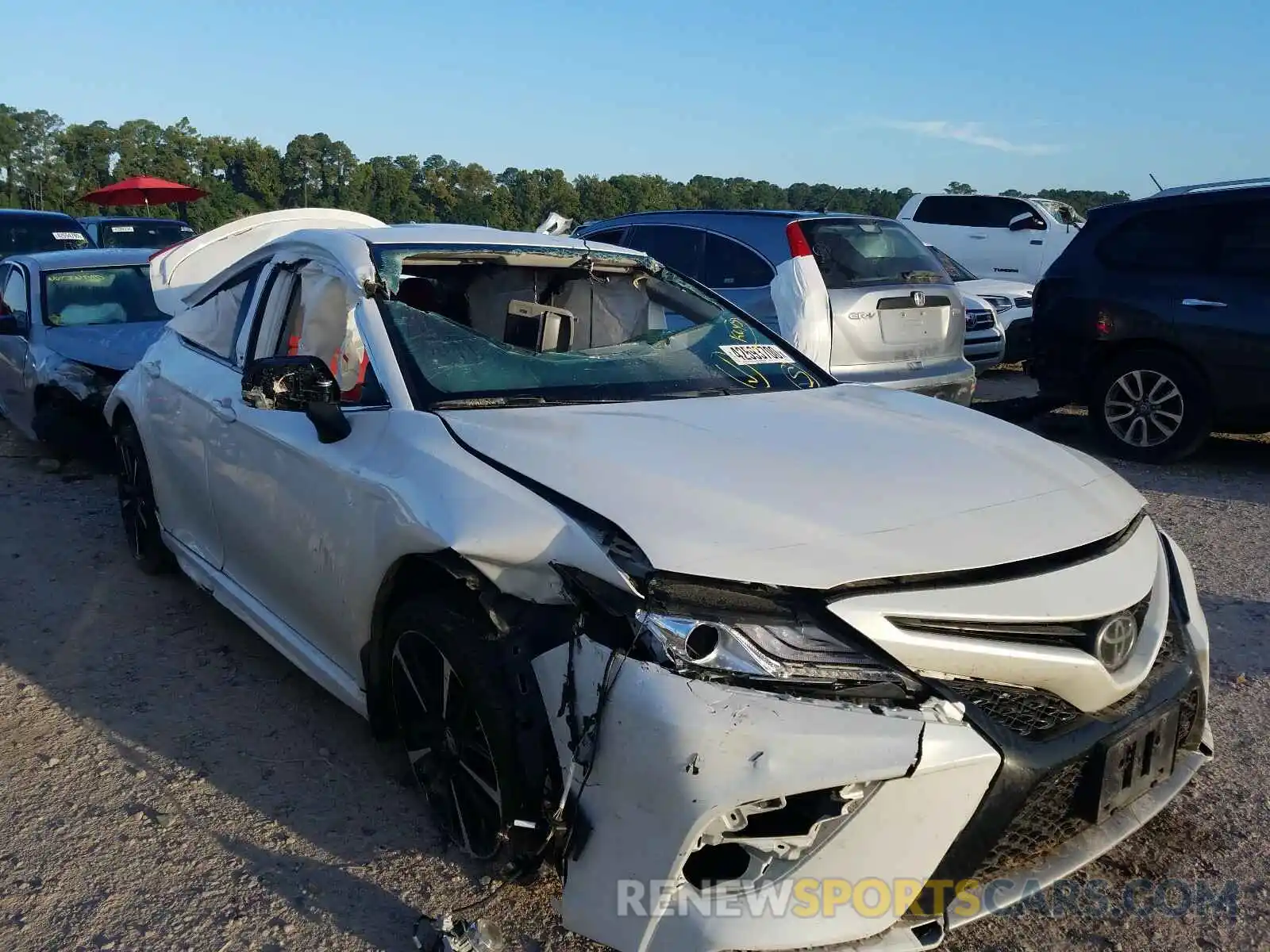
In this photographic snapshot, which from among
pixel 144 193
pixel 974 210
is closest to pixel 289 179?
pixel 144 193

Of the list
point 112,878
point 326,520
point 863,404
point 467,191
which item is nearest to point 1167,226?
point 863,404

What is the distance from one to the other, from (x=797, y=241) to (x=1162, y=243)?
8.00ft

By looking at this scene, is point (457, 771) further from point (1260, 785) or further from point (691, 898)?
point (1260, 785)

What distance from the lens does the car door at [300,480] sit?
116 inches

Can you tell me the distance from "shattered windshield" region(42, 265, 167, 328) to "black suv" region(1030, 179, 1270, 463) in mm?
6536

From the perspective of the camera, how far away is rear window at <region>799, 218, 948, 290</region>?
7012 millimetres

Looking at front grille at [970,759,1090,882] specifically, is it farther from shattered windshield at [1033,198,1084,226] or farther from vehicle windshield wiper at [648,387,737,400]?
shattered windshield at [1033,198,1084,226]

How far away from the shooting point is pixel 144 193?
18625 mm

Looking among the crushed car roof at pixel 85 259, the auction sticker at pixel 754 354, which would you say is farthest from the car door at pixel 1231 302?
the crushed car roof at pixel 85 259

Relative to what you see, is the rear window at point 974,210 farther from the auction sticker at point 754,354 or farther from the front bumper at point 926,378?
the auction sticker at point 754,354

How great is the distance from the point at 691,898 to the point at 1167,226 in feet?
21.6

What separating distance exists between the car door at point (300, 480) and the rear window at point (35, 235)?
464 inches

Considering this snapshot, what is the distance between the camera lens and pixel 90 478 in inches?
272

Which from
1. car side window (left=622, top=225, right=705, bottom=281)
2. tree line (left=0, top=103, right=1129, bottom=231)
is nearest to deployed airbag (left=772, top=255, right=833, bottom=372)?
car side window (left=622, top=225, right=705, bottom=281)
